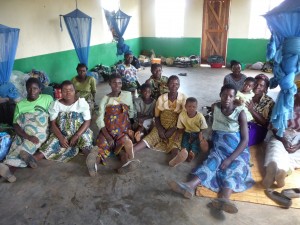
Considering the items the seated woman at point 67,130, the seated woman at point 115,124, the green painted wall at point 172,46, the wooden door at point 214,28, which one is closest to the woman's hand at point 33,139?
the seated woman at point 67,130

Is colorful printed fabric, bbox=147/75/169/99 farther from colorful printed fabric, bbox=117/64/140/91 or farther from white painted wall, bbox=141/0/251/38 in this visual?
white painted wall, bbox=141/0/251/38

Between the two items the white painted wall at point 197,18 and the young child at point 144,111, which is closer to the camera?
the young child at point 144,111

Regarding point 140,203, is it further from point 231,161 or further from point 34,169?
point 34,169

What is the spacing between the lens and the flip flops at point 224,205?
75.7 inches

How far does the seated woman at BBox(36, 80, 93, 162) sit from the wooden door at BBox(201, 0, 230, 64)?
7.70 meters

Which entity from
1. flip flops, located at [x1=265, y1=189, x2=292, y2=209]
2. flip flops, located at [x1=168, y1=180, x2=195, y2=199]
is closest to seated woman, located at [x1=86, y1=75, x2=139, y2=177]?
flip flops, located at [x1=168, y1=180, x2=195, y2=199]

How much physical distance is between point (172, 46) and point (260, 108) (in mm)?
7517

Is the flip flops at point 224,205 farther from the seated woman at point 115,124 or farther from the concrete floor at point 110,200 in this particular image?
the seated woman at point 115,124

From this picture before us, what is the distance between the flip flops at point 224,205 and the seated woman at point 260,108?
123 centimetres

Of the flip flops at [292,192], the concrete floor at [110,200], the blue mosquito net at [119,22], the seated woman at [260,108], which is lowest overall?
the concrete floor at [110,200]

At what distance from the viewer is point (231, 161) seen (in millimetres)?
2365

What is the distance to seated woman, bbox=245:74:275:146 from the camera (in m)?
2.87

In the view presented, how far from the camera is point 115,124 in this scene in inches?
116

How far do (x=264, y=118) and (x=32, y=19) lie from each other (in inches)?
171
